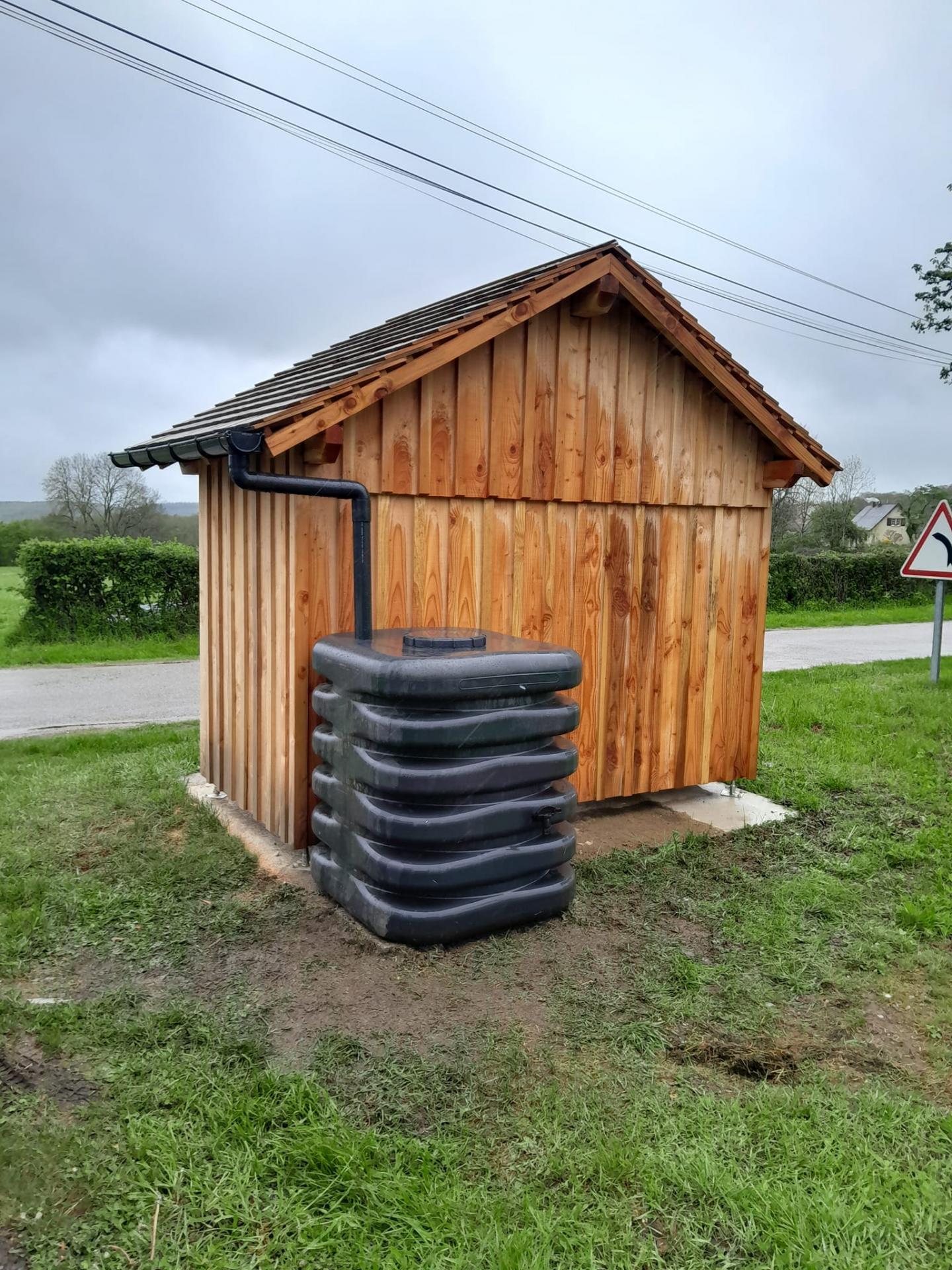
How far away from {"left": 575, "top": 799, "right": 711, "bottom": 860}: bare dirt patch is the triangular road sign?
20.2 ft

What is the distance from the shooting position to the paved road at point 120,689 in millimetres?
9711

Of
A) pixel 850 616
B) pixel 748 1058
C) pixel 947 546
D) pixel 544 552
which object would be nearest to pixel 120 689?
pixel 544 552

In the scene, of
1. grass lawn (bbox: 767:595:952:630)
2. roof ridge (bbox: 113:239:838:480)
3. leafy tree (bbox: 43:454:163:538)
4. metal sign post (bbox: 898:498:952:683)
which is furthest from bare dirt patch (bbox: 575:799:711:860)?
leafy tree (bbox: 43:454:163:538)

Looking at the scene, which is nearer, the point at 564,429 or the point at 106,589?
the point at 564,429

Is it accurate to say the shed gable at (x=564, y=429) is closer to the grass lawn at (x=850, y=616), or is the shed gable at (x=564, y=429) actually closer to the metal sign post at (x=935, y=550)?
the metal sign post at (x=935, y=550)

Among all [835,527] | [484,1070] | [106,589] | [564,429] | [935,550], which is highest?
[564,429]

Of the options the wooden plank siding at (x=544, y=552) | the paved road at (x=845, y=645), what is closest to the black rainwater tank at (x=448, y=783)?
the wooden plank siding at (x=544, y=552)

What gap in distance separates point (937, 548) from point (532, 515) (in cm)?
738

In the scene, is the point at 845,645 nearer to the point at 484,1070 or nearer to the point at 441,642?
the point at 441,642

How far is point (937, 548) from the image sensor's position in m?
10.9

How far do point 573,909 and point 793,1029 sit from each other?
4.29 ft

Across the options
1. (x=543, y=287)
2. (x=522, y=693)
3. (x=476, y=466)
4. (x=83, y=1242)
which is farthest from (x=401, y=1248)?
(x=543, y=287)

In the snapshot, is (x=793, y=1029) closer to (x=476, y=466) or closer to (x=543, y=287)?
(x=476, y=466)

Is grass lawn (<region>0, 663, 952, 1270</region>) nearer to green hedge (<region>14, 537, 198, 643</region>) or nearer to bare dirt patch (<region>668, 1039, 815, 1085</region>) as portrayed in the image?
bare dirt patch (<region>668, 1039, 815, 1085</region>)
